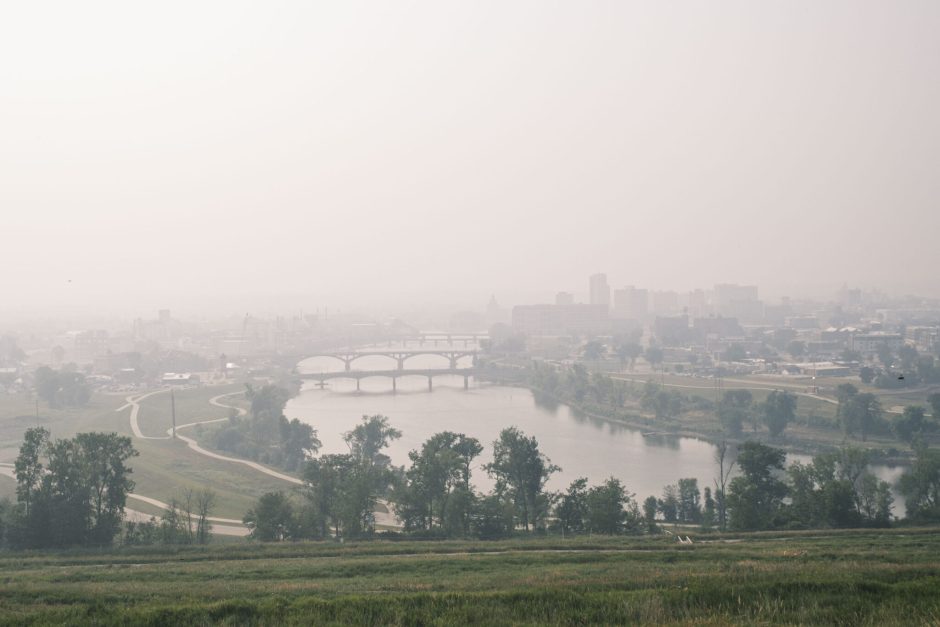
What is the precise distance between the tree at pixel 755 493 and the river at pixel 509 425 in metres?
2.00

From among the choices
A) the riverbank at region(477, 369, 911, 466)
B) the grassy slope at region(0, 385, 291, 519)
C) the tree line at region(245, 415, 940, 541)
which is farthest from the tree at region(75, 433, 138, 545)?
the riverbank at region(477, 369, 911, 466)

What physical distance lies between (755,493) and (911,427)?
6227 mm

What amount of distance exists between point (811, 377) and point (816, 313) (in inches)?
683

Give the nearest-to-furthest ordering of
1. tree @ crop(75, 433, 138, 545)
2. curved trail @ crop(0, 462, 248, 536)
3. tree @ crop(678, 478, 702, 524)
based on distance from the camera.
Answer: tree @ crop(75, 433, 138, 545) < curved trail @ crop(0, 462, 248, 536) < tree @ crop(678, 478, 702, 524)

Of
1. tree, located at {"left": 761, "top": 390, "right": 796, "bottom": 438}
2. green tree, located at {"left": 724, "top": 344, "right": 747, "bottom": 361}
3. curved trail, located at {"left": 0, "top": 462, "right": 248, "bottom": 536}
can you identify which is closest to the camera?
curved trail, located at {"left": 0, "top": 462, "right": 248, "bottom": 536}

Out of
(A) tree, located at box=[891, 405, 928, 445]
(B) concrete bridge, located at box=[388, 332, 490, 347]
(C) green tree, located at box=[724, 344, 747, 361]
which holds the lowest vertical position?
(A) tree, located at box=[891, 405, 928, 445]

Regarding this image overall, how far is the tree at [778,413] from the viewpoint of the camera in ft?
38.7

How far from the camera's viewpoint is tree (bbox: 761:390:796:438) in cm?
1178

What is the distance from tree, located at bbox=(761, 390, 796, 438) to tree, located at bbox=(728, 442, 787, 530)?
5.75 m

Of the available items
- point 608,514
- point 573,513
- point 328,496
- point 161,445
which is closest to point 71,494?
point 328,496

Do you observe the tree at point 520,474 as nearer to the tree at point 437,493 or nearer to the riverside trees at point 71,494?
the tree at point 437,493

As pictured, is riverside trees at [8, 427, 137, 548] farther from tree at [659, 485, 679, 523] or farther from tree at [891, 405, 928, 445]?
tree at [891, 405, 928, 445]

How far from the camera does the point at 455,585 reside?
3.07m

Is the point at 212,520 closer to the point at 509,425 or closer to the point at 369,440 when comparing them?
the point at 369,440
